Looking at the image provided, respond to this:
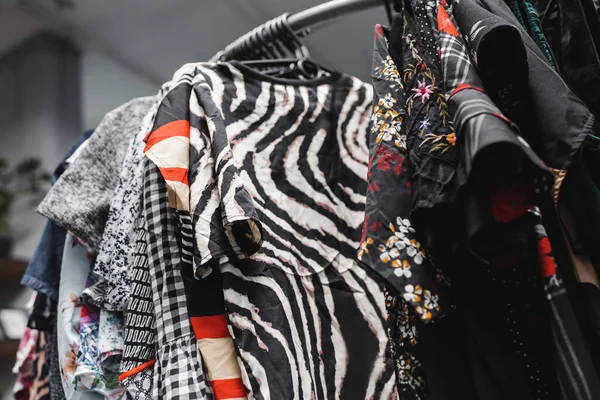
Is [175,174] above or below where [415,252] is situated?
above

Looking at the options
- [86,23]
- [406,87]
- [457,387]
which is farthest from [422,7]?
[86,23]

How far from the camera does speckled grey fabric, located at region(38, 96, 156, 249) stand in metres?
0.74

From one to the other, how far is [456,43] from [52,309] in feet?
2.64

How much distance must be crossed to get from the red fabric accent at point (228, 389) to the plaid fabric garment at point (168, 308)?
0.02 metres

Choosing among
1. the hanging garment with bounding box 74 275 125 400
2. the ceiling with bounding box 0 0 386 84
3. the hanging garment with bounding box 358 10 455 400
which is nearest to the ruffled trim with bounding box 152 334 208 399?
the hanging garment with bounding box 74 275 125 400

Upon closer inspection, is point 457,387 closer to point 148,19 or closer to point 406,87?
point 406,87

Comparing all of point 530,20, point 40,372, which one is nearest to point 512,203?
point 530,20

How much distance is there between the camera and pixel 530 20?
559 millimetres

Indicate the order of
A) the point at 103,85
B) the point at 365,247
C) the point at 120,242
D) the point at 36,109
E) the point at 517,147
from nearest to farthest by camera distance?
the point at 517,147
the point at 365,247
the point at 120,242
the point at 36,109
the point at 103,85

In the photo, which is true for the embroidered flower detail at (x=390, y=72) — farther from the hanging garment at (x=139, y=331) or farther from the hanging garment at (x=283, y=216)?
the hanging garment at (x=139, y=331)

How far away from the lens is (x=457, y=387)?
0.44 meters

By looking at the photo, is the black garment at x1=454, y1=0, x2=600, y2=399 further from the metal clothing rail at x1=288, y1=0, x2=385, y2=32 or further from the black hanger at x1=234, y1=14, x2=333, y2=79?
the black hanger at x1=234, y1=14, x2=333, y2=79

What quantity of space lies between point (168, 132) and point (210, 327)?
24cm

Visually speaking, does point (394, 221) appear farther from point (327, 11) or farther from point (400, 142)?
point (327, 11)
